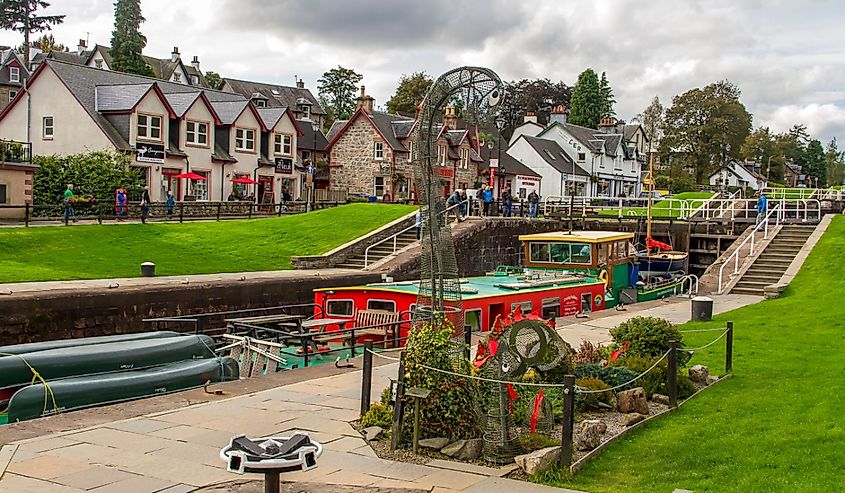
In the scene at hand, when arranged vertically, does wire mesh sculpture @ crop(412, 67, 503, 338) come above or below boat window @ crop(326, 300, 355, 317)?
above

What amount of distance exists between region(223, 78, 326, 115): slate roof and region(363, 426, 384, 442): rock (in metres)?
67.8

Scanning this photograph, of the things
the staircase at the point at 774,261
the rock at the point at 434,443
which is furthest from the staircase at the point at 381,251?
the rock at the point at 434,443

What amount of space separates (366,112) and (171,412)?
47785 millimetres

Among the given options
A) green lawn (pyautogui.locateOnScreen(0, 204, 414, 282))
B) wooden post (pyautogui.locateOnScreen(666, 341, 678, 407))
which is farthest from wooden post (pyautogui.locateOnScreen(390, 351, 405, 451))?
green lawn (pyautogui.locateOnScreen(0, 204, 414, 282))

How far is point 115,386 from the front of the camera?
14.7m

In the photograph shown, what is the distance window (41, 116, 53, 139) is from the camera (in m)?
45.2

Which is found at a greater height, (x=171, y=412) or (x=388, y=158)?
(x=388, y=158)

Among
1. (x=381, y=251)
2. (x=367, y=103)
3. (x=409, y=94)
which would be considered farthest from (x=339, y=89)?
(x=381, y=251)

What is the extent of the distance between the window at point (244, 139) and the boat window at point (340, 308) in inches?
1269

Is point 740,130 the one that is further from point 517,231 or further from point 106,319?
point 106,319

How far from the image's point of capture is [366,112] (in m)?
58.2

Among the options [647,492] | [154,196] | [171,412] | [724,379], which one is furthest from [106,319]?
[154,196]

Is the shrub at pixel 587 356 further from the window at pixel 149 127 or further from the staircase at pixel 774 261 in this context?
the window at pixel 149 127

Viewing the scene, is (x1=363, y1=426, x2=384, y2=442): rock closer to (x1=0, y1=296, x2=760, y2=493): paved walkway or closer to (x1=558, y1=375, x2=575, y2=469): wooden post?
(x1=0, y1=296, x2=760, y2=493): paved walkway
